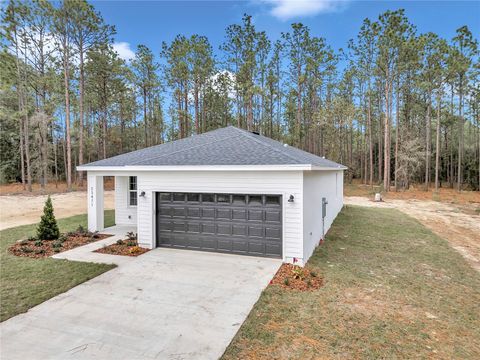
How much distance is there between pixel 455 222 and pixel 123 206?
1561 cm

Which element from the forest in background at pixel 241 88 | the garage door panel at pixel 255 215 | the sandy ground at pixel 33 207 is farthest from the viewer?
the forest in background at pixel 241 88

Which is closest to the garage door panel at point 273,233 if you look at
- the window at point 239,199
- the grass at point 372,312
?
the window at point 239,199

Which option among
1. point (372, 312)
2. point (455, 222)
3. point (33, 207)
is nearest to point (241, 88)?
point (33, 207)

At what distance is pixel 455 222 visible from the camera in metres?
13.2

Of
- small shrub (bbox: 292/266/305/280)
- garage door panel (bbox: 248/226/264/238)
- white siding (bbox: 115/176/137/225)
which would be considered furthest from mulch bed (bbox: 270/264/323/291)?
white siding (bbox: 115/176/137/225)

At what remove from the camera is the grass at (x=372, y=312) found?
3.77 metres

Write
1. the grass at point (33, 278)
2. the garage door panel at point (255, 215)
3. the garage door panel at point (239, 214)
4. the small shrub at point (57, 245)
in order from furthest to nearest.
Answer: the small shrub at point (57, 245) → the garage door panel at point (239, 214) → the garage door panel at point (255, 215) → the grass at point (33, 278)

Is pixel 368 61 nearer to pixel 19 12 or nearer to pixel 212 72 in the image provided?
pixel 212 72

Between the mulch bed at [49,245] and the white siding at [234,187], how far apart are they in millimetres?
2244

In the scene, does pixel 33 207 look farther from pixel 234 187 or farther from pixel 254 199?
pixel 254 199

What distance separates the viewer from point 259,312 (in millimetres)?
4641

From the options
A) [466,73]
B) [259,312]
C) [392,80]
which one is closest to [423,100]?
[466,73]

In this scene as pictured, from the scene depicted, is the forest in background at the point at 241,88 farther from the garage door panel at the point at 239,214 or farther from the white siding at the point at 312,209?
the garage door panel at the point at 239,214

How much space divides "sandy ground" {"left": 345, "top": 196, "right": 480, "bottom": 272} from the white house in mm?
4723
